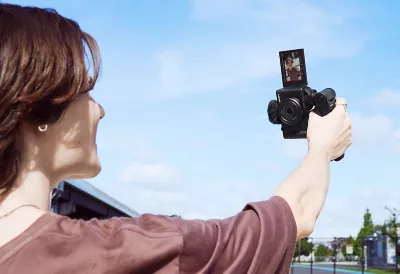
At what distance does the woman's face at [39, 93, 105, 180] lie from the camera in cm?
160

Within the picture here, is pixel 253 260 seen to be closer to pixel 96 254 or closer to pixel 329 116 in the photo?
pixel 96 254

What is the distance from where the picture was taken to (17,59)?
4.96 ft

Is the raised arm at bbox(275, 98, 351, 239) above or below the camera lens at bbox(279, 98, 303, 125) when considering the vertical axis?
below

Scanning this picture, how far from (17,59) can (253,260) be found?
0.71 m

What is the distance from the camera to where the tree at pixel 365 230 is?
6669 centimetres


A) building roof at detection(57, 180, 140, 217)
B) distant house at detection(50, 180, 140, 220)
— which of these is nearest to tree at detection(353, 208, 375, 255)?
building roof at detection(57, 180, 140, 217)

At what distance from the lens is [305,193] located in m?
1.59

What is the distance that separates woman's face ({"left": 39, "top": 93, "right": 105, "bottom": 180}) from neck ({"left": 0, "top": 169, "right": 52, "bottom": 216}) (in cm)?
4

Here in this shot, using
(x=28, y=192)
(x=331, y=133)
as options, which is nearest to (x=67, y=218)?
(x=28, y=192)

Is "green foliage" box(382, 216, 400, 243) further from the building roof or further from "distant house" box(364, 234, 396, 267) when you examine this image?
the building roof

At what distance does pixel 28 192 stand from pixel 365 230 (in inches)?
2720

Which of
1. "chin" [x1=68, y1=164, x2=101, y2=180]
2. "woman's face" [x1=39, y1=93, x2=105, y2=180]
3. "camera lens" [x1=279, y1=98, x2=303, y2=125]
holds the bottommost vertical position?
"chin" [x1=68, y1=164, x2=101, y2=180]

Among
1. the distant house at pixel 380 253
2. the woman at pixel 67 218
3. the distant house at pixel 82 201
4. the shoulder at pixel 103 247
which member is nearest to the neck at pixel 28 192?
the woman at pixel 67 218

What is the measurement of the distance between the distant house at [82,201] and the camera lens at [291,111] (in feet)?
48.5
